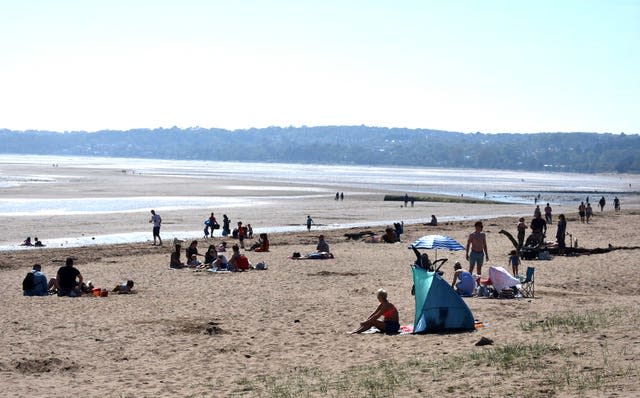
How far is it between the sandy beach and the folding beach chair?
0.31 meters

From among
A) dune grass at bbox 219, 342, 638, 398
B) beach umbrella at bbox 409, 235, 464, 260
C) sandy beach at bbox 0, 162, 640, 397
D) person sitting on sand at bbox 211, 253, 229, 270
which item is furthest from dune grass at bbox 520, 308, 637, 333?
person sitting on sand at bbox 211, 253, 229, 270

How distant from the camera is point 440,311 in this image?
1320 centimetres

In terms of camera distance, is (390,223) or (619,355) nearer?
(619,355)

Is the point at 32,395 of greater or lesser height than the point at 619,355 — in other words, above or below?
below

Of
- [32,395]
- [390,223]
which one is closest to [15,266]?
[32,395]

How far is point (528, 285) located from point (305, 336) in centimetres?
602

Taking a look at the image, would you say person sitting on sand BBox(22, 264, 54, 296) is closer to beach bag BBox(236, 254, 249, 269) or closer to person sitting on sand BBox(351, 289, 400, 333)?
beach bag BBox(236, 254, 249, 269)

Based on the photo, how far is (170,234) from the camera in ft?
121

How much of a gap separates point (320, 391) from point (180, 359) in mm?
3045

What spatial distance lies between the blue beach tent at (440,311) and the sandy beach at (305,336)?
0.30m

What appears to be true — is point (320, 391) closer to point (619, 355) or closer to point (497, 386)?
point (497, 386)

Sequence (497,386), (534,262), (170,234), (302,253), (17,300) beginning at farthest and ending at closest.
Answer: (170,234) → (302,253) → (534,262) → (17,300) → (497,386)

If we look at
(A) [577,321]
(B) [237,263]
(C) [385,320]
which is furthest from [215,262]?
(A) [577,321]

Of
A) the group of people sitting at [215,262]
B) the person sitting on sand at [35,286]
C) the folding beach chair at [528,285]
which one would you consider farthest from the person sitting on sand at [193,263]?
the folding beach chair at [528,285]
